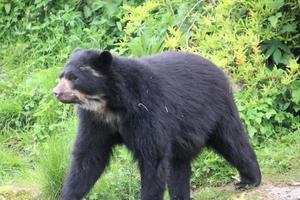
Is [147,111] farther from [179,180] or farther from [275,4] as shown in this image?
[275,4]

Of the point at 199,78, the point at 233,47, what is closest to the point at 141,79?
the point at 199,78

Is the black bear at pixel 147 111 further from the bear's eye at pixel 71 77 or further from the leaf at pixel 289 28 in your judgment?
the leaf at pixel 289 28

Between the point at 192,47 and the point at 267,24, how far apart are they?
85 centimetres

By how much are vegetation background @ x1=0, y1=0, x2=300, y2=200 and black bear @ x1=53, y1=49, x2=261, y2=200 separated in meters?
0.44

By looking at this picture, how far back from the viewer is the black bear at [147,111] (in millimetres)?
5340

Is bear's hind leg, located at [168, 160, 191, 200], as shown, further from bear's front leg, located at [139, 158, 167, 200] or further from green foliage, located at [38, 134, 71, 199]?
green foliage, located at [38, 134, 71, 199]

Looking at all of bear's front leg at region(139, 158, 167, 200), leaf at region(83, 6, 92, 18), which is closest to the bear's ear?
bear's front leg at region(139, 158, 167, 200)

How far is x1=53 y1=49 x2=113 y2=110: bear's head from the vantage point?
5262 millimetres

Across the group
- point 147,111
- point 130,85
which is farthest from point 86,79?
point 147,111

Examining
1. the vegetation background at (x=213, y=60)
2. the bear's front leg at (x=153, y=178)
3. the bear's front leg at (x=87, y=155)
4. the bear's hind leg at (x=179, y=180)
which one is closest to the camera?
the bear's front leg at (x=153, y=178)

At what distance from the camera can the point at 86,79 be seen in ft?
17.4

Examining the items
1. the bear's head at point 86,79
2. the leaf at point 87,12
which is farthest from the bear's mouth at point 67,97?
the leaf at point 87,12

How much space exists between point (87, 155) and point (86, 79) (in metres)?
0.68

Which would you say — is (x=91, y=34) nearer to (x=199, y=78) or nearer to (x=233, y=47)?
(x=233, y=47)
